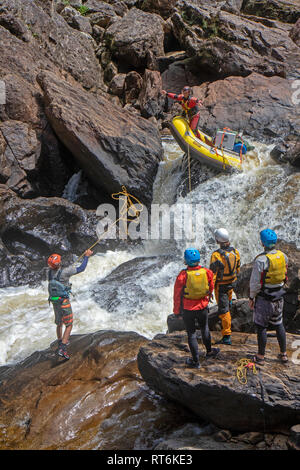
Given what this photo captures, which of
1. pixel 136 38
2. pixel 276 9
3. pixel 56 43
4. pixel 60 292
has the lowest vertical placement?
pixel 60 292

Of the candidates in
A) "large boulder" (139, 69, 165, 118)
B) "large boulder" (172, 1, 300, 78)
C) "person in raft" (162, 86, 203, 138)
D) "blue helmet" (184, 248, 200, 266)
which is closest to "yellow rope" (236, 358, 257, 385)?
"blue helmet" (184, 248, 200, 266)

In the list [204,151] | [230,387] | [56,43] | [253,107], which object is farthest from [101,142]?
[230,387]

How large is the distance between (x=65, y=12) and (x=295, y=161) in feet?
53.4

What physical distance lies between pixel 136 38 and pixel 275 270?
17654 mm

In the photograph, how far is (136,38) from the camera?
17.3 metres

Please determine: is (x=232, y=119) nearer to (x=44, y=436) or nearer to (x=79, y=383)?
(x=79, y=383)

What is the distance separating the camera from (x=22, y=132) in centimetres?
1023

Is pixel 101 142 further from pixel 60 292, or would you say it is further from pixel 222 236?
pixel 222 236

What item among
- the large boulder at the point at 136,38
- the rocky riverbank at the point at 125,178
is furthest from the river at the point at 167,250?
the large boulder at the point at 136,38

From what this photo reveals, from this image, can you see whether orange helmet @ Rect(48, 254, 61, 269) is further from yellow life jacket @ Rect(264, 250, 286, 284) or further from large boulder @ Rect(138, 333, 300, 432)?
yellow life jacket @ Rect(264, 250, 286, 284)

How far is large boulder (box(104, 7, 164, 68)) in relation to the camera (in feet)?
56.7

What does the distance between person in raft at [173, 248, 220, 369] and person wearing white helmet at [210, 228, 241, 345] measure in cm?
37

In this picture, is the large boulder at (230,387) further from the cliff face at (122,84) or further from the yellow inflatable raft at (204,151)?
the yellow inflatable raft at (204,151)

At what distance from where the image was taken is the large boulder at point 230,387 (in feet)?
10.5
